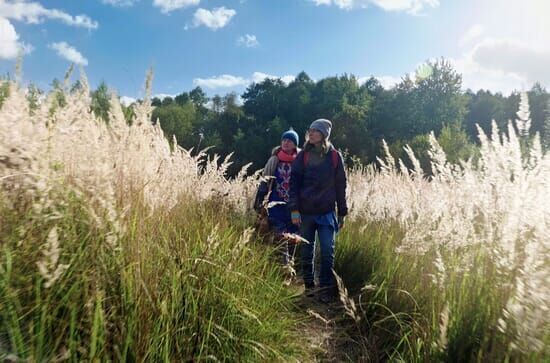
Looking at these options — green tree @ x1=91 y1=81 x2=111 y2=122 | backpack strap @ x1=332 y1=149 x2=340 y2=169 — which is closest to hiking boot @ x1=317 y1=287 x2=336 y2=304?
backpack strap @ x1=332 y1=149 x2=340 y2=169

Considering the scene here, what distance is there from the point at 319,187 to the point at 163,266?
2.67 meters

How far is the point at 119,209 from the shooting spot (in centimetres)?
199

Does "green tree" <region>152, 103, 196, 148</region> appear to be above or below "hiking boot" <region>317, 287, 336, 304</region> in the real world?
above

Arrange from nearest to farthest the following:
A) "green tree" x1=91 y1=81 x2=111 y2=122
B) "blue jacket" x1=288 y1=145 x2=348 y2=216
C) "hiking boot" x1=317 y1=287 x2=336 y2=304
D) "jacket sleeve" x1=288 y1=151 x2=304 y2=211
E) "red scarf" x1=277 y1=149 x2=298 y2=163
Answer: "green tree" x1=91 y1=81 x2=111 y2=122 < "hiking boot" x1=317 y1=287 x2=336 y2=304 < "blue jacket" x1=288 y1=145 x2=348 y2=216 < "jacket sleeve" x1=288 y1=151 x2=304 y2=211 < "red scarf" x1=277 y1=149 x2=298 y2=163

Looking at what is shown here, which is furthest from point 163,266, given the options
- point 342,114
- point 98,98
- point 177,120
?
point 177,120

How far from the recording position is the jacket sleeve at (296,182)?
4.73 meters

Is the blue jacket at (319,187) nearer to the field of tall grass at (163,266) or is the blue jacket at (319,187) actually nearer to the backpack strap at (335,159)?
the backpack strap at (335,159)

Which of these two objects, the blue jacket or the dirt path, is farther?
the blue jacket

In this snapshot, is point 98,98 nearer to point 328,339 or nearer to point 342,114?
point 328,339

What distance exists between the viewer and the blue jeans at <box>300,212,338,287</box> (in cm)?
449

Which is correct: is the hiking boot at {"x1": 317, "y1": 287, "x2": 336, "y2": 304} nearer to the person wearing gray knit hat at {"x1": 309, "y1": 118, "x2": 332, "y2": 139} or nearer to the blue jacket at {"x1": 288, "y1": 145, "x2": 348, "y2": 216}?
the blue jacket at {"x1": 288, "y1": 145, "x2": 348, "y2": 216}

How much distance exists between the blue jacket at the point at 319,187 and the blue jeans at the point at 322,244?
0.10 m

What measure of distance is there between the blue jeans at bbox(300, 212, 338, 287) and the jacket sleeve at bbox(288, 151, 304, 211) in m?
0.18

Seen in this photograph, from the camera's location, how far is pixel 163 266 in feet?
7.45
